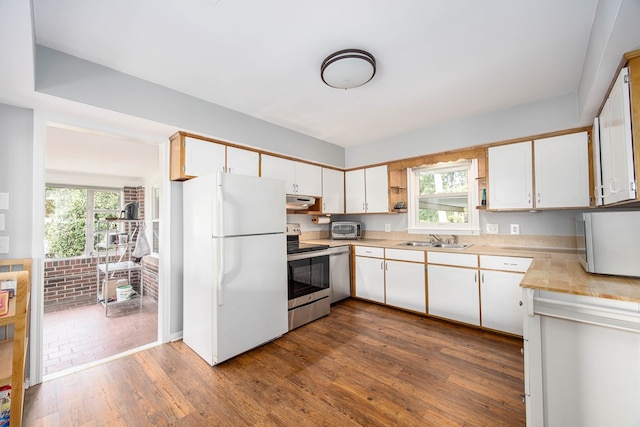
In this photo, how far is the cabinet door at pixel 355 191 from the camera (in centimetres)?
418

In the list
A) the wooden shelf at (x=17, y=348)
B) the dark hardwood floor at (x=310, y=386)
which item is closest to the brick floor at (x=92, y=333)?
the dark hardwood floor at (x=310, y=386)

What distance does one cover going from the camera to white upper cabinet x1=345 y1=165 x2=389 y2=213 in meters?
3.92

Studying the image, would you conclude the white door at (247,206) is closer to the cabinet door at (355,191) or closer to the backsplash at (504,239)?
the backsplash at (504,239)

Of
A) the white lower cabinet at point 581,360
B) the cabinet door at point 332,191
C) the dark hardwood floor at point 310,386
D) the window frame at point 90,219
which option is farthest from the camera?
the window frame at point 90,219

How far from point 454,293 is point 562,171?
1608 mm

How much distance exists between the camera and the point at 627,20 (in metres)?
1.21

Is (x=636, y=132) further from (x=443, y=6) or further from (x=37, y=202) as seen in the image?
(x=37, y=202)

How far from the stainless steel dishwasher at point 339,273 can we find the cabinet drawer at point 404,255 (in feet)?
1.98

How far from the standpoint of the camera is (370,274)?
365cm

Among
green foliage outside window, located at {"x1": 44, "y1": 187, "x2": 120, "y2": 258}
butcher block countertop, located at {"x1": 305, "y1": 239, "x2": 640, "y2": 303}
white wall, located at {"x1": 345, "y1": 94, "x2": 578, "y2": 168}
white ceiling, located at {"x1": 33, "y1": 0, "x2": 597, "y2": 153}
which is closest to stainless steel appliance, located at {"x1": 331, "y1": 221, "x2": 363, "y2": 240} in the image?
white wall, located at {"x1": 345, "y1": 94, "x2": 578, "y2": 168}

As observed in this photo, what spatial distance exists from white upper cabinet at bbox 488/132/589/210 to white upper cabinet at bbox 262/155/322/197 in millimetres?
2182

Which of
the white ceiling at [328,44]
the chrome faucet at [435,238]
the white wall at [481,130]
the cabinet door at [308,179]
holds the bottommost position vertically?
the chrome faucet at [435,238]

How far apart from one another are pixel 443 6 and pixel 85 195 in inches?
251

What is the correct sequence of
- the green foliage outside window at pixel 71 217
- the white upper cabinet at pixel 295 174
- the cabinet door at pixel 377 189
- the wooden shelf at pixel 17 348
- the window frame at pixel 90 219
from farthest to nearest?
the window frame at pixel 90 219
the green foliage outside window at pixel 71 217
the cabinet door at pixel 377 189
the white upper cabinet at pixel 295 174
the wooden shelf at pixel 17 348
